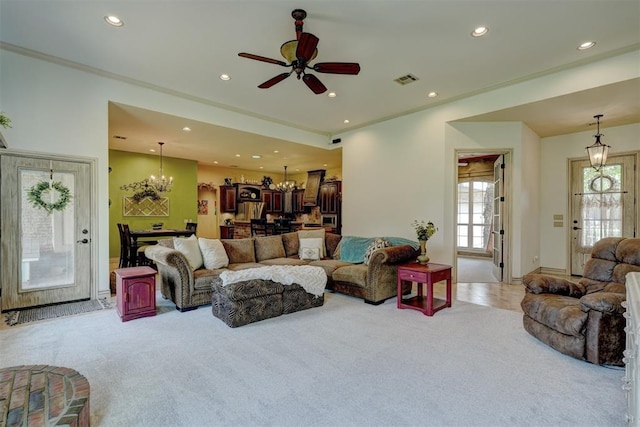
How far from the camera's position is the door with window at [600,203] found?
572cm

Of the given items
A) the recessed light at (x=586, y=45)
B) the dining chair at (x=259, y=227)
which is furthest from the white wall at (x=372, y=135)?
the dining chair at (x=259, y=227)

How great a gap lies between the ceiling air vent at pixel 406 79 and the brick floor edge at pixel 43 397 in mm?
4923

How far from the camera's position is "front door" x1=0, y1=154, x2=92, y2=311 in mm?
3902

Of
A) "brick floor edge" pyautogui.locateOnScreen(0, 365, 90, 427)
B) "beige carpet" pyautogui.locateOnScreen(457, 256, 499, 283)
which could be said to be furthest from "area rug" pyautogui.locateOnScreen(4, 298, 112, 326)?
"beige carpet" pyautogui.locateOnScreen(457, 256, 499, 283)

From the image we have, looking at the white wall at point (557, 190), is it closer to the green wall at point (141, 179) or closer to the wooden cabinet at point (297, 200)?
the wooden cabinet at point (297, 200)

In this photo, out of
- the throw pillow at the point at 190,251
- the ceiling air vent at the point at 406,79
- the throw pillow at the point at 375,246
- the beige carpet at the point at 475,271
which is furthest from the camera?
the beige carpet at the point at 475,271

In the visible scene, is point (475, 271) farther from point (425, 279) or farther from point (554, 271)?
point (425, 279)

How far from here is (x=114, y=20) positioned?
3.27m

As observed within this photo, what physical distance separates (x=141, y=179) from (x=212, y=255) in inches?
229

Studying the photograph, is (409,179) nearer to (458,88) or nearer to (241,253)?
(458,88)

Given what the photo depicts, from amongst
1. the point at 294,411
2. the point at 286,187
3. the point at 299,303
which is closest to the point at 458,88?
the point at 299,303

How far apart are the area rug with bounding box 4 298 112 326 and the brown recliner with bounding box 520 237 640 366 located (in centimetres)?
521

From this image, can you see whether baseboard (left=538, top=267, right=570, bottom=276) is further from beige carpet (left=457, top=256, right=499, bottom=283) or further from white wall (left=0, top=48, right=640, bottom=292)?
beige carpet (left=457, top=256, right=499, bottom=283)

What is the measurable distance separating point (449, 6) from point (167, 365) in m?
4.24
